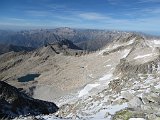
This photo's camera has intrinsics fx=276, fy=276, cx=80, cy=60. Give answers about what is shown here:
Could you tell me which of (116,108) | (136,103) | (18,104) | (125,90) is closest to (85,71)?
(18,104)

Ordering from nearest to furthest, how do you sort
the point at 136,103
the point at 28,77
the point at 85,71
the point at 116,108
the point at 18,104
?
the point at 136,103 < the point at 116,108 < the point at 18,104 < the point at 85,71 < the point at 28,77

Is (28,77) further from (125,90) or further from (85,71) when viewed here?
(125,90)

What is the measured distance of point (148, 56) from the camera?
109875mm

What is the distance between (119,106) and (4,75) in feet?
560

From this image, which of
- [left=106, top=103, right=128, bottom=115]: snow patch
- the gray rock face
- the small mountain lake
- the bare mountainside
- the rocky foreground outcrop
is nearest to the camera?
the gray rock face

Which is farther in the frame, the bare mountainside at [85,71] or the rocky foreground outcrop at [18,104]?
the bare mountainside at [85,71]

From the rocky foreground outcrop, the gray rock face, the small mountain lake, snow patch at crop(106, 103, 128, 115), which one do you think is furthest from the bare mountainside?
the gray rock face

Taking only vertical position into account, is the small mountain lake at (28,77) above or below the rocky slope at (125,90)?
below

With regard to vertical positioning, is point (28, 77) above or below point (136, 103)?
below

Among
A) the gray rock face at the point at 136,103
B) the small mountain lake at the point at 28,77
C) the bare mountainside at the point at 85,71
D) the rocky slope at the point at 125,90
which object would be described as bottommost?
the small mountain lake at the point at 28,77

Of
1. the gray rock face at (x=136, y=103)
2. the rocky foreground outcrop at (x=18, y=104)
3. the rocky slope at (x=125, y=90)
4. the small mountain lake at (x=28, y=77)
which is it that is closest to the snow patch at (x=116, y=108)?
the rocky slope at (x=125, y=90)

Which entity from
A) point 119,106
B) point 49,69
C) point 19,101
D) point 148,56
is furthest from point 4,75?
point 119,106

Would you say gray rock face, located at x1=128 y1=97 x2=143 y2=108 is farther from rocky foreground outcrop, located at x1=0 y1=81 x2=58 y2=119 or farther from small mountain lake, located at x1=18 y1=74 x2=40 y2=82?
small mountain lake, located at x1=18 y1=74 x2=40 y2=82

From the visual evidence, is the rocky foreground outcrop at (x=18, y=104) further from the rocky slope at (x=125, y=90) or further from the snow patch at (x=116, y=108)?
the snow patch at (x=116, y=108)
